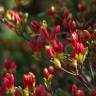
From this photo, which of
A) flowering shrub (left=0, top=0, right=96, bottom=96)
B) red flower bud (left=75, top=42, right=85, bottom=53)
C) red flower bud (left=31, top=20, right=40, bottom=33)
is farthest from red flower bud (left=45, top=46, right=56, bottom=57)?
red flower bud (left=31, top=20, right=40, bottom=33)

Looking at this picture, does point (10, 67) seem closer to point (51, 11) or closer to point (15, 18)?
point (15, 18)

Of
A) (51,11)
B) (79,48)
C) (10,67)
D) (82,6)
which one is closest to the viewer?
(79,48)

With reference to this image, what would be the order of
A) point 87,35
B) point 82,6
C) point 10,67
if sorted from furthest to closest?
1. point 82,6
2. point 10,67
3. point 87,35

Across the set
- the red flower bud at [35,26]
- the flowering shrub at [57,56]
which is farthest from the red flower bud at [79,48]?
the red flower bud at [35,26]

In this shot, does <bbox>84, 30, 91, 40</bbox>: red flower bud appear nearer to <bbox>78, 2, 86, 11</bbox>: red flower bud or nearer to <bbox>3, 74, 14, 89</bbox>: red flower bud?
<bbox>3, 74, 14, 89</bbox>: red flower bud

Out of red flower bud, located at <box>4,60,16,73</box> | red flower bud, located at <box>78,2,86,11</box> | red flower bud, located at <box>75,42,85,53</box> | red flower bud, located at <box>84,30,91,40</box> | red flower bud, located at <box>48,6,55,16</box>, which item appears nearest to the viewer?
red flower bud, located at <box>75,42,85,53</box>

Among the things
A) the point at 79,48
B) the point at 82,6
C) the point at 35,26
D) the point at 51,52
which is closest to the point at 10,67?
the point at 35,26

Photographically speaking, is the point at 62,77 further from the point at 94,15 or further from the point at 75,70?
the point at 75,70

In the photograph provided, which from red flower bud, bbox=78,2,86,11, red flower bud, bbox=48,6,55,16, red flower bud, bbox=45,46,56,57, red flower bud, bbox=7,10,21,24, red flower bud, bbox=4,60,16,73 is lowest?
red flower bud, bbox=4,60,16,73

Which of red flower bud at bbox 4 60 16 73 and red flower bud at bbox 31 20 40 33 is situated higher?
red flower bud at bbox 31 20 40 33

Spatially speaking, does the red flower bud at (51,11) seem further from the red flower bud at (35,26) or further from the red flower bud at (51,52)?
the red flower bud at (51,52)

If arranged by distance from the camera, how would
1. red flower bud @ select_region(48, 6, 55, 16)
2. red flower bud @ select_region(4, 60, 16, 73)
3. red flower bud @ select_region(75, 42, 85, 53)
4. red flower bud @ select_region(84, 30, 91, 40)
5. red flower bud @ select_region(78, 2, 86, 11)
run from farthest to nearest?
red flower bud @ select_region(78, 2, 86, 11), red flower bud @ select_region(48, 6, 55, 16), red flower bud @ select_region(4, 60, 16, 73), red flower bud @ select_region(84, 30, 91, 40), red flower bud @ select_region(75, 42, 85, 53)
